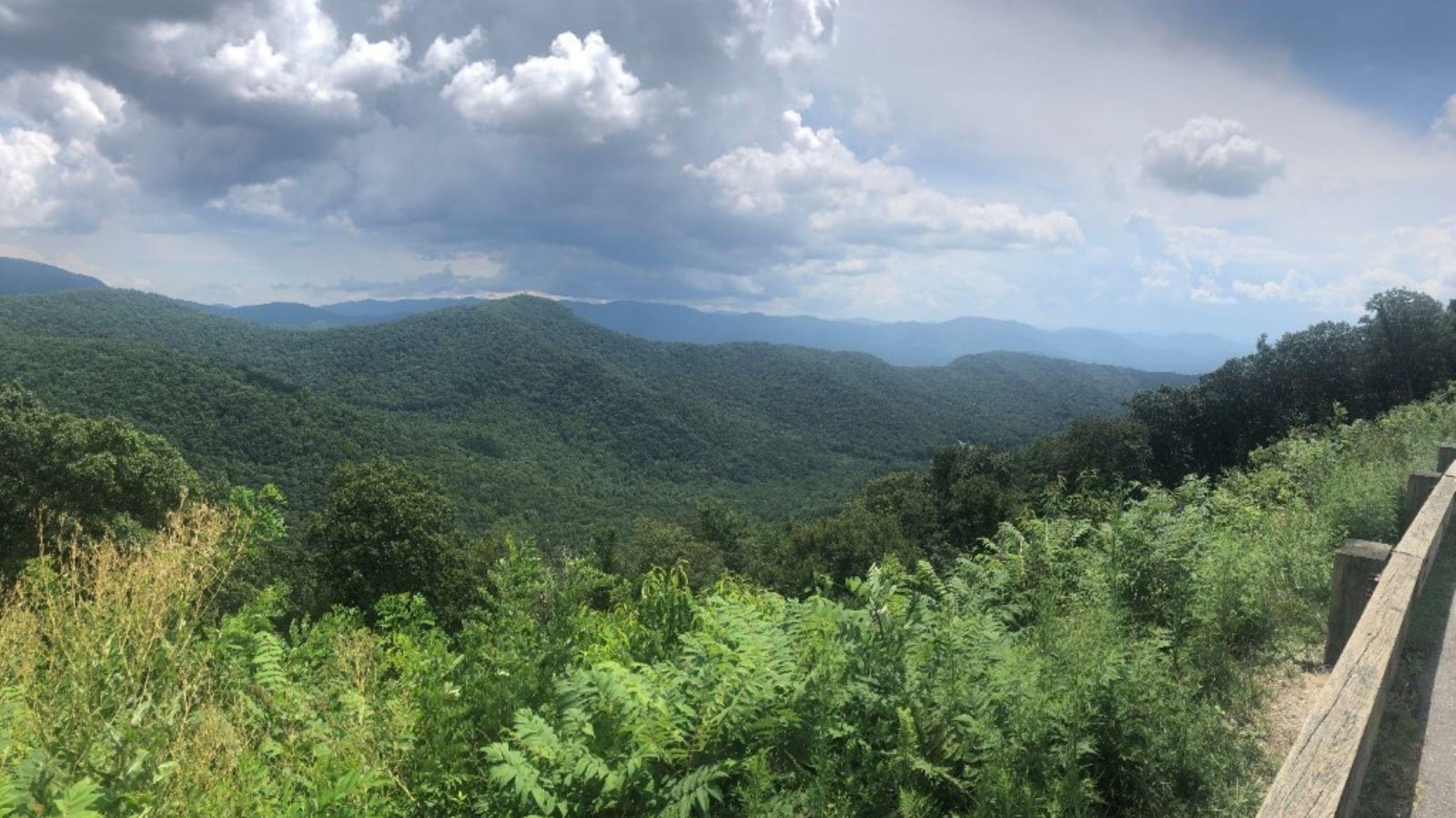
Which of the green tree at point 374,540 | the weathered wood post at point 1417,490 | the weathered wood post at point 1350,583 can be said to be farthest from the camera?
the green tree at point 374,540

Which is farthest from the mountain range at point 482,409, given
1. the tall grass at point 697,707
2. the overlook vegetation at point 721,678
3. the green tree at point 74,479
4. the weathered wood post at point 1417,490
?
the weathered wood post at point 1417,490

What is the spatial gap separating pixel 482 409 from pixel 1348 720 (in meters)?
150

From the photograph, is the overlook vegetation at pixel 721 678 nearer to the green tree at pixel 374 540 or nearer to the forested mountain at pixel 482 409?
the green tree at pixel 374 540

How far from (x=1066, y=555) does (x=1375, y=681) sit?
10.5 ft

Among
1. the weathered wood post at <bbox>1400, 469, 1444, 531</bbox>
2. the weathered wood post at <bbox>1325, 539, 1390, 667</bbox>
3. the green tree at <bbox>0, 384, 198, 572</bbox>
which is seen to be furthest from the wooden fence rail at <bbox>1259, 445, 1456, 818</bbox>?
the green tree at <bbox>0, 384, 198, 572</bbox>

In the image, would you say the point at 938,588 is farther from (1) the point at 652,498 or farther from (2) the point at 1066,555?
(1) the point at 652,498

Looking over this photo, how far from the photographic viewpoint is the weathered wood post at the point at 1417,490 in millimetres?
5494

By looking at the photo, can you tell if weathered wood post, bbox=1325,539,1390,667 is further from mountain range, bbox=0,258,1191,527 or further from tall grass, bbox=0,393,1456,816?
mountain range, bbox=0,258,1191,527

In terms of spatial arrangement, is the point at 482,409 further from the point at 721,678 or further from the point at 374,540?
the point at 721,678

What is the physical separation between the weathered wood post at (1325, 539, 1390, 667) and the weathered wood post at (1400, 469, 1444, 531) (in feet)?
7.76

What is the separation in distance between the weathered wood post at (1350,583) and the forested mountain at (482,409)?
215ft

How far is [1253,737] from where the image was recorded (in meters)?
3.29

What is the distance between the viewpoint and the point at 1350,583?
376 cm

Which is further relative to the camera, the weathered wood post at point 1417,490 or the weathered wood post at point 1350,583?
the weathered wood post at point 1417,490
